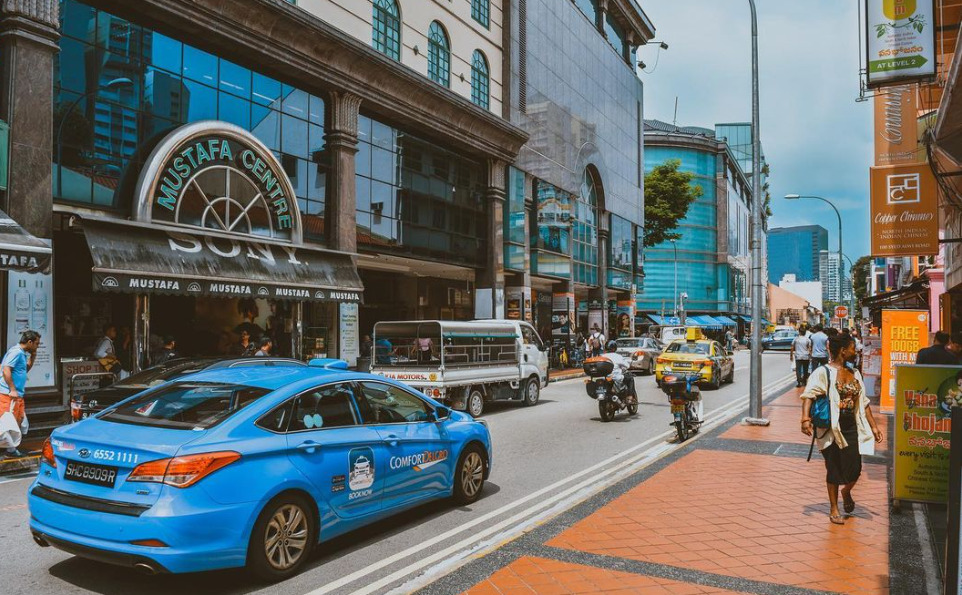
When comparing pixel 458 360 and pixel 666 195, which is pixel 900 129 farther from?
pixel 666 195

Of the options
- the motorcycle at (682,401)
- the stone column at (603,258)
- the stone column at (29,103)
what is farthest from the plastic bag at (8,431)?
the stone column at (603,258)

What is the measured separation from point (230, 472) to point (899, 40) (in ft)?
31.5

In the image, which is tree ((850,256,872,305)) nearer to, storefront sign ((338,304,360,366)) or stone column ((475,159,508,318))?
stone column ((475,159,508,318))

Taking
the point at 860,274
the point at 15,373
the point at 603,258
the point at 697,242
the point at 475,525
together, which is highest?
the point at 697,242

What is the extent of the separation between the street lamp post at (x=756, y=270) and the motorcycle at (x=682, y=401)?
1611 mm

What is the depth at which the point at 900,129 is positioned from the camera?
12.2 metres

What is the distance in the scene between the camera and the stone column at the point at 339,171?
2066cm

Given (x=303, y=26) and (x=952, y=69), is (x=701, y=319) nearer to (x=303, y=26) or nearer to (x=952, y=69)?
(x=303, y=26)

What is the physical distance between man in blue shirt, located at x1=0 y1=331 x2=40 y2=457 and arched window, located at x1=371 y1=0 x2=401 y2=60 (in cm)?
1572

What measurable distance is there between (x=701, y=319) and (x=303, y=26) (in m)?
60.2

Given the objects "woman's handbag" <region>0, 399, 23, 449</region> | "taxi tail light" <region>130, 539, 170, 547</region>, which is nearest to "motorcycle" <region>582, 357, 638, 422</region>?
"woman's handbag" <region>0, 399, 23, 449</region>

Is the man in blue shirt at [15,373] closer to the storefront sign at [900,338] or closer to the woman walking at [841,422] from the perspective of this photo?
→ the woman walking at [841,422]

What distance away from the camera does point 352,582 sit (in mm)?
5102

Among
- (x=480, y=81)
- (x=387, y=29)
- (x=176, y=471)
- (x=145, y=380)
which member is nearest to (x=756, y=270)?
(x=145, y=380)
